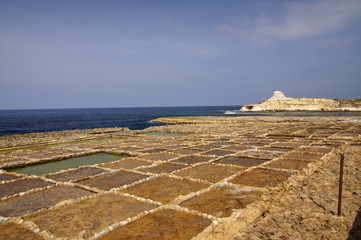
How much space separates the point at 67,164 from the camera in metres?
7.76

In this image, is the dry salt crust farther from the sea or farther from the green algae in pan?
the sea

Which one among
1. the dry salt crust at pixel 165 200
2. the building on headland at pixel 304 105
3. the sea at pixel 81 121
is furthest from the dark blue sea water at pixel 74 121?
the dry salt crust at pixel 165 200

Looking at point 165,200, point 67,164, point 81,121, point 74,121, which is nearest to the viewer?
point 165,200

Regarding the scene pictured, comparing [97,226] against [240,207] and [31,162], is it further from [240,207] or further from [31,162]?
[31,162]

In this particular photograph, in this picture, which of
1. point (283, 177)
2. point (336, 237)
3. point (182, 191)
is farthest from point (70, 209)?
point (283, 177)

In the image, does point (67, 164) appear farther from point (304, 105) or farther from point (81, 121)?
point (304, 105)

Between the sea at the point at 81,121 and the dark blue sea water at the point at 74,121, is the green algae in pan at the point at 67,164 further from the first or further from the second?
the dark blue sea water at the point at 74,121

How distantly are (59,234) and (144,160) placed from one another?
4356mm

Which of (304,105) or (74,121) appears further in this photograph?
(304,105)

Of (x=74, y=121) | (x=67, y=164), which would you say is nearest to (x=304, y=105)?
(x=74, y=121)

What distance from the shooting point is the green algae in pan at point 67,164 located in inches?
277

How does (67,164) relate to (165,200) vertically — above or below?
below

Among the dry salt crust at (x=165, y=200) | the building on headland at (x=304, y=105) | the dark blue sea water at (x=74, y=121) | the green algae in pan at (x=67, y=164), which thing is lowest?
the dark blue sea water at (x=74, y=121)

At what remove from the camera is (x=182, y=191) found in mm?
4336
